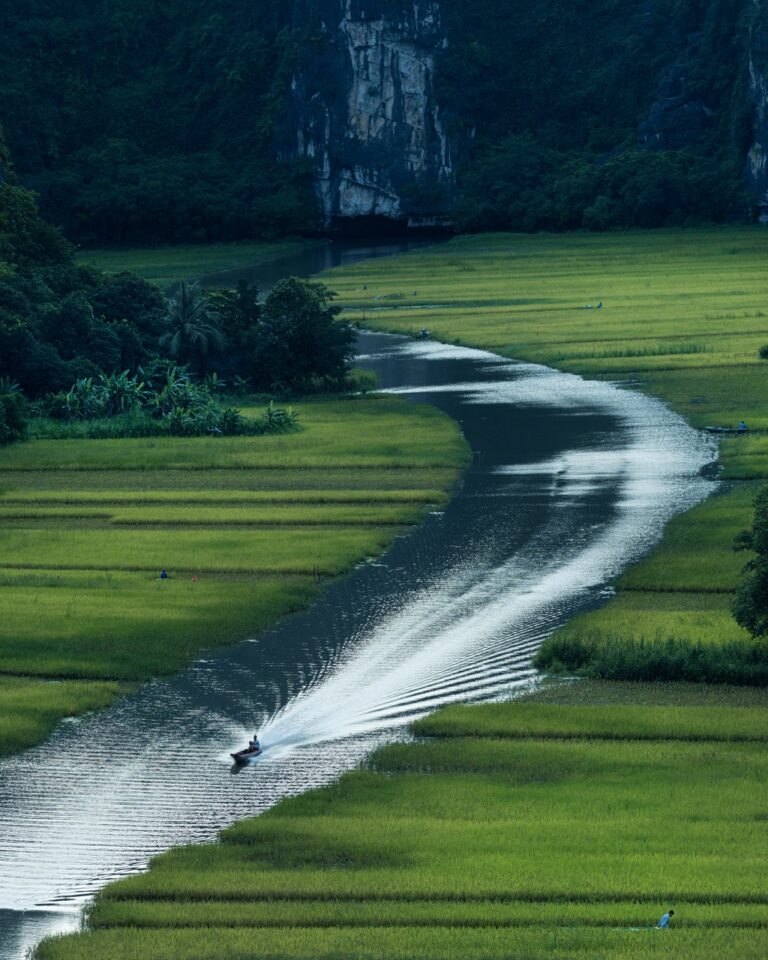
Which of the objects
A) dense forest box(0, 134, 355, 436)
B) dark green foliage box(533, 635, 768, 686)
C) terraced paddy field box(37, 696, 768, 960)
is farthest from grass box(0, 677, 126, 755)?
dense forest box(0, 134, 355, 436)

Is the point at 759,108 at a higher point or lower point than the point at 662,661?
higher

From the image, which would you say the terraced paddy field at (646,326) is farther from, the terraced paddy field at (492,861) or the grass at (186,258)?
the grass at (186,258)

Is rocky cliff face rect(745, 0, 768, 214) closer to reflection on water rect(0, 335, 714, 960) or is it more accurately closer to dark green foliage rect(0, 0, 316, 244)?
dark green foliage rect(0, 0, 316, 244)

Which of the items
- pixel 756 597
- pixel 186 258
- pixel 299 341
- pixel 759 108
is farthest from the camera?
pixel 759 108

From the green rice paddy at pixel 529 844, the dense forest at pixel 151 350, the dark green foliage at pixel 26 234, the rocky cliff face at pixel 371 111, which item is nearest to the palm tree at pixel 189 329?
the dense forest at pixel 151 350

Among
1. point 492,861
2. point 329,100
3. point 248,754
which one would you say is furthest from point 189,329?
point 329,100

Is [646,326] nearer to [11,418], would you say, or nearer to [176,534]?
[11,418]

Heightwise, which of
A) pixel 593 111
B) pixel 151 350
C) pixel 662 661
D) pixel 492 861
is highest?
pixel 593 111
